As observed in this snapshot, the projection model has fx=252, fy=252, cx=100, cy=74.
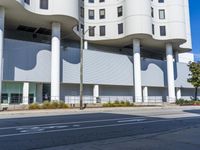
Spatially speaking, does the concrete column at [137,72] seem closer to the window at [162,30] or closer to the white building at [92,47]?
the white building at [92,47]

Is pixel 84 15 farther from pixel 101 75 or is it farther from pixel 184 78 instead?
pixel 184 78

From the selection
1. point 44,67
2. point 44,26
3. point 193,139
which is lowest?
point 193,139

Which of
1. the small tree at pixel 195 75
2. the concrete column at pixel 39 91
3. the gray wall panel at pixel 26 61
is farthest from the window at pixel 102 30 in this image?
the small tree at pixel 195 75

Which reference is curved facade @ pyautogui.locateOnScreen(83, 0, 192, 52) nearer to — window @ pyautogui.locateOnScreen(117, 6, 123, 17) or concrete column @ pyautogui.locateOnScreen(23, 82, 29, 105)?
window @ pyautogui.locateOnScreen(117, 6, 123, 17)

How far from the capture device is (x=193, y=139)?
28.7ft

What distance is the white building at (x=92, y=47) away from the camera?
33.5 m

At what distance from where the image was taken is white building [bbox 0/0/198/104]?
110ft

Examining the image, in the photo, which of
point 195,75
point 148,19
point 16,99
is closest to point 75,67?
point 16,99

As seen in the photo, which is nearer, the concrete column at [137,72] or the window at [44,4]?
the window at [44,4]

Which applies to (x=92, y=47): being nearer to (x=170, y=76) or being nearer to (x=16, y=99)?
(x=170, y=76)

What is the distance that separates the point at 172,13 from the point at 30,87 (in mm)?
28915

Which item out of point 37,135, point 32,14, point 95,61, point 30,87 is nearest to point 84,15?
point 95,61

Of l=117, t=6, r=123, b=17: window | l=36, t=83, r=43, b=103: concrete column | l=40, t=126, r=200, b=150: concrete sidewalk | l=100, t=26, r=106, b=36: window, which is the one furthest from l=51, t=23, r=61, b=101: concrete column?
l=40, t=126, r=200, b=150: concrete sidewalk

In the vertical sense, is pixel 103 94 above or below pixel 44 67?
below
